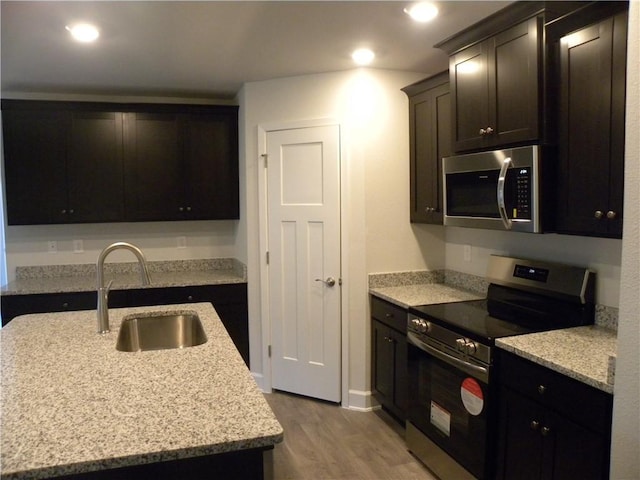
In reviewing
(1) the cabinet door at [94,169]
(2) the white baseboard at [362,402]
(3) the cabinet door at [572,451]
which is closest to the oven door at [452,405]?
(3) the cabinet door at [572,451]

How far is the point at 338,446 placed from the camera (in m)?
2.98

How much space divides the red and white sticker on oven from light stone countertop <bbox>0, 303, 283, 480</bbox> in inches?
46.2

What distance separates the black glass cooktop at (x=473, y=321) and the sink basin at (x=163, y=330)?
50.1 inches

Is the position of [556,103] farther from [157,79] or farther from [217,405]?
[157,79]

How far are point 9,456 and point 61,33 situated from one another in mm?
2365

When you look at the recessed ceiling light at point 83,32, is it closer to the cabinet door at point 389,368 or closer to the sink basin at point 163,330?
the sink basin at point 163,330

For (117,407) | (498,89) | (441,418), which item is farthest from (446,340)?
(117,407)

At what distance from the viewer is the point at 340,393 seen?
3.54 meters

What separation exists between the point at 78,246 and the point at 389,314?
2818mm

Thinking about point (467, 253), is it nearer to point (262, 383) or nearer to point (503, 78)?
point (503, 78)

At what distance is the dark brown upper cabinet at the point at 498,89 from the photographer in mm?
2215

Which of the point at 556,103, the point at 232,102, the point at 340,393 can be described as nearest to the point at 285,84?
the point at 232,102

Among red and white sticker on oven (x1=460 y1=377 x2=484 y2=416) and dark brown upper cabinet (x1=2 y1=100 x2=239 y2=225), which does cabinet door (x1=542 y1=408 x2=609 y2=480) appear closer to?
red and white sticker on oven (x1=460 y1=377 x2=484 y2=416)

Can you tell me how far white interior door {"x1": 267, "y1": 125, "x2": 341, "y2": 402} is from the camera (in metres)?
3.48
